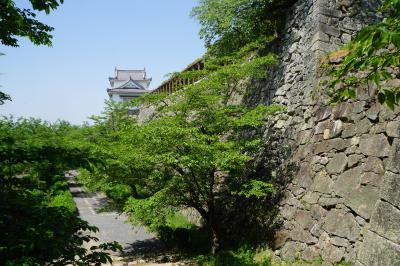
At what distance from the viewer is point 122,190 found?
18719mm

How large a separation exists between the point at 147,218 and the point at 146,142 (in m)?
1.80

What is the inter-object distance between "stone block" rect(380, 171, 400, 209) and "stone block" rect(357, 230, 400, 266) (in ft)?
1.45

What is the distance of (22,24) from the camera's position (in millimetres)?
4438

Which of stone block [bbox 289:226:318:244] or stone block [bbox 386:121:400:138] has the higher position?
stone block [bbox 386:121:400:138]

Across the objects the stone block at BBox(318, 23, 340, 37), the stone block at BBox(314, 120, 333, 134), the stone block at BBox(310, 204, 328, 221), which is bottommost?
the stone block at BBox(310, 204, 328, 221)

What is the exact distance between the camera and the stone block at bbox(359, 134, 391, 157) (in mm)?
5648

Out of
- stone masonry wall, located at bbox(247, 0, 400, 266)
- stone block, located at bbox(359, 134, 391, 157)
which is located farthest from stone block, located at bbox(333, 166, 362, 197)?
stone block, located at bbox(359, 134, 391, 157)

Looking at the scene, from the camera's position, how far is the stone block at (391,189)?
3.65m

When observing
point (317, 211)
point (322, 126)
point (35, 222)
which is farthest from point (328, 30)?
point (35, 222)

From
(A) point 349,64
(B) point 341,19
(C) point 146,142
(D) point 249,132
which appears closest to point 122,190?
(D) point 249,132

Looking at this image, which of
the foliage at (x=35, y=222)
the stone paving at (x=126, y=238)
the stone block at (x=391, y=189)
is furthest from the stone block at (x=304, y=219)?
the foliage at (x=35, y=222)

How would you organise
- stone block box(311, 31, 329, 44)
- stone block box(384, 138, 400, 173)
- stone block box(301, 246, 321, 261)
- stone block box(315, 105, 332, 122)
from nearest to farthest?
stone block box(384, 138, 400, 173) → stone block box(301, 246, 321, 261) → stone block box(315, 105, 332, 122) → stone block box(311, 31, 329, 44)

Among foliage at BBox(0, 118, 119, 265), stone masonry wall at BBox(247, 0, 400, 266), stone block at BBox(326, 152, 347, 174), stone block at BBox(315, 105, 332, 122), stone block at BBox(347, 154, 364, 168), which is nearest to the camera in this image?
foliage at BBox(0, 118, 119, 265)

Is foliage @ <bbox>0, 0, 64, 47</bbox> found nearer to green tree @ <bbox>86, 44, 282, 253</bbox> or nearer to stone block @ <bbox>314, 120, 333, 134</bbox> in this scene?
green tree @ <bbox>86, 44, 282, 253</bbox>
